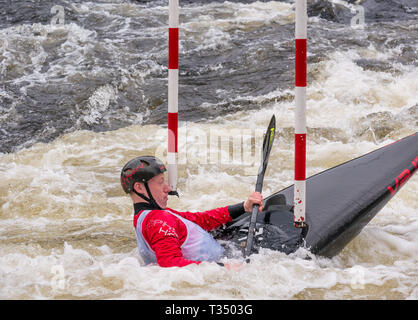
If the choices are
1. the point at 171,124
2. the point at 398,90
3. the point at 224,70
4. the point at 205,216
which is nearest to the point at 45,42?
the point at 224,70

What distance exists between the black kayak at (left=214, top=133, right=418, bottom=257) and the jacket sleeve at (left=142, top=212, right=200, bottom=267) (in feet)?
1.45

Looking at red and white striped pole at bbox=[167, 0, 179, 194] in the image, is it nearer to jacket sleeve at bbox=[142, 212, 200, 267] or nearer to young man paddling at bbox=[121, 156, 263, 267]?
young man paddling at bbox=[121, 156, 263, 267]

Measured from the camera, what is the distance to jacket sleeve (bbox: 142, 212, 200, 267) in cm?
258

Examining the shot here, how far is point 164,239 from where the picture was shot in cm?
261

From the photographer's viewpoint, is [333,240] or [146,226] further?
[333,240]

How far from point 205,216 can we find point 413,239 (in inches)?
55.7

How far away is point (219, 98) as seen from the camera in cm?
737

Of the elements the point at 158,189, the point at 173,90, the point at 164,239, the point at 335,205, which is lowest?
the point at 335,205

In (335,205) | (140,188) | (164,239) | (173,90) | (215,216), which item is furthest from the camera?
(173,90)

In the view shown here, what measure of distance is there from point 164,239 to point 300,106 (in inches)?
35.8

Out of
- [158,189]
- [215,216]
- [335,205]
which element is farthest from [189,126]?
[158,189]

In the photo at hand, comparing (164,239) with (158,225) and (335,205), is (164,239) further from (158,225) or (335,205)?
(335,205)

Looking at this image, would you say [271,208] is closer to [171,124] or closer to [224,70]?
[171,124]
